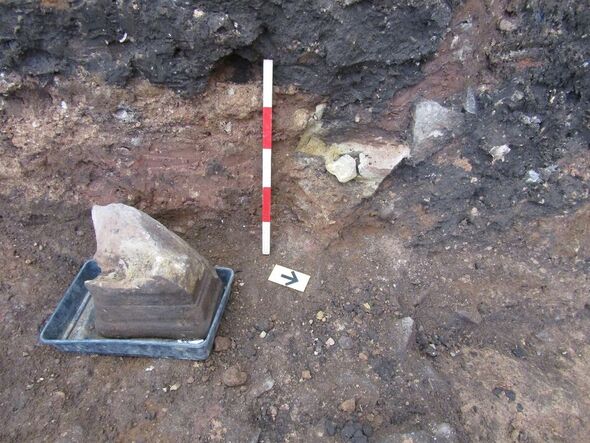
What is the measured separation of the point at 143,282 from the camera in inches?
80.0

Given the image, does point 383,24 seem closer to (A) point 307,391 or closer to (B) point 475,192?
(B) point 475,192

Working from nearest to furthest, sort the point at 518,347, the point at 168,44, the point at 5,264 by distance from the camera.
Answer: the point at 168,44 < the point at 518,347 < the point at 5,264

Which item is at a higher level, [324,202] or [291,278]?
[324,202]

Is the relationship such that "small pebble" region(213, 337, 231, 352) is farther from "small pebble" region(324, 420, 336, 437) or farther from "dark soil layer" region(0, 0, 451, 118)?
"dark soil layer" region(0, 0, 451, 118)

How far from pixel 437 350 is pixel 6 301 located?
7.66ft

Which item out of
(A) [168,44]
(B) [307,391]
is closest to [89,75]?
(A) [168,44]

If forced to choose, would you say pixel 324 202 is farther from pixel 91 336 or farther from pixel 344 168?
pixel 91 336

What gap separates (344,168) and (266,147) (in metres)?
0.45

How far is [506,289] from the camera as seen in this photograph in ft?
8.68

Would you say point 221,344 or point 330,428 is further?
point 221,344

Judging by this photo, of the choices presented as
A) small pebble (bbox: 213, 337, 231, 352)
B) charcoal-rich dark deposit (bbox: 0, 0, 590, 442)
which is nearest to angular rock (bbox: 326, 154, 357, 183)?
charcoal-rich dark deposit (bbox: 0, 0, 590, 442)

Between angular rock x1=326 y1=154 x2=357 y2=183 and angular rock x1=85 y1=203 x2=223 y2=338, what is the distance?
0.90 meters

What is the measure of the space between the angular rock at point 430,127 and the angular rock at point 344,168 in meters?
0.33

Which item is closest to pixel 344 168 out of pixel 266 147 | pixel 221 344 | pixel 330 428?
pixel 266 147
